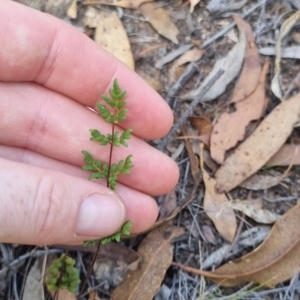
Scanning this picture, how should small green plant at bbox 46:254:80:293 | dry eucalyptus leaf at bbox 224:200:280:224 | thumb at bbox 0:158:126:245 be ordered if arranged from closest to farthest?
thumb at bbox 0:158:126:245, small green plant at bbox 46:254:80:293, dry eucalyptus leaf at bbox 224:200:280:224

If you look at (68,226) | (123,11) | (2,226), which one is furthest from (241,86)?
(2,226)

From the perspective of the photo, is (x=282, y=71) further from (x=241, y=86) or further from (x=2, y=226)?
(x=2, y=226)

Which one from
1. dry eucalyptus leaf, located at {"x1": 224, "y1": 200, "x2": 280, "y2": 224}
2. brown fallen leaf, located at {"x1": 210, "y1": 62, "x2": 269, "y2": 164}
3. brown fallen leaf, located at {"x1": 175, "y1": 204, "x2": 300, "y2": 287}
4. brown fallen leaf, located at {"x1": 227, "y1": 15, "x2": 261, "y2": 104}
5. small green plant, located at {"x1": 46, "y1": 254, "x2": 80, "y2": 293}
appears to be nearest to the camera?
small green plant, located at {"x1": 46, "y1": 254, "x2": 80, "y2": 293}

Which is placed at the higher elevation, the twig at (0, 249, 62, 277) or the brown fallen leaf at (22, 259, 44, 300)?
the twig at (0, 249, 62, 277)

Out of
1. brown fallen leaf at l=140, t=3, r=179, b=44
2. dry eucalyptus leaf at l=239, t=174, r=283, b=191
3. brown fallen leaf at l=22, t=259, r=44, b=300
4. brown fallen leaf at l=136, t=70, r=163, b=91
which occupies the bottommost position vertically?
brown fallen leaf at l=22, t=259, r=44, b=300

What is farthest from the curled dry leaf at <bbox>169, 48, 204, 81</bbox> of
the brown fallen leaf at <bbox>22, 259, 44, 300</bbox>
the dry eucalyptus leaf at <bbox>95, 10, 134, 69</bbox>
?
the brown fallen leaf at <bbox>22, 259, 44, 300</bbox>

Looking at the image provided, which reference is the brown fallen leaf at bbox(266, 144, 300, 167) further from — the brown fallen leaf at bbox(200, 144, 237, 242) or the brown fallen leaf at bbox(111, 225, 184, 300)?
the brown fallen leaf at bbox(111, 225, 184, 300)

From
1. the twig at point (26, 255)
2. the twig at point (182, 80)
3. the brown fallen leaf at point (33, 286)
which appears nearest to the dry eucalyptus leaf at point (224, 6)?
the twig at point (182, 80)
